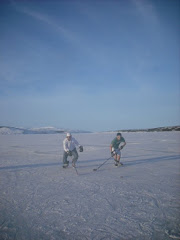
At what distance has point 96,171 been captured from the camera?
244 inches

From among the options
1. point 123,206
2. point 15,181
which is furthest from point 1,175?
point 123,206

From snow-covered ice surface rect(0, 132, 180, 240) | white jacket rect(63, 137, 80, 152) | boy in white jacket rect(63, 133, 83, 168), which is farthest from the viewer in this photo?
white jacket rect(63, 137, 80, 152)

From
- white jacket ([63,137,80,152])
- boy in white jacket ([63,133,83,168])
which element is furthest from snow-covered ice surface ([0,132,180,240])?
white jacket ([63,137,80,152])

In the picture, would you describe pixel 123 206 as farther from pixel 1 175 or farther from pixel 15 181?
pixel 1 175

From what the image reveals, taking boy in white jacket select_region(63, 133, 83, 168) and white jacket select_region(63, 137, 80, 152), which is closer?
boy in white jacket select_region(63, 133, 83, 168)

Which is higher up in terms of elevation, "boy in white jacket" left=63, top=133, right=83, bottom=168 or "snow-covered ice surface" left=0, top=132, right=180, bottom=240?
"boy in white jacket" left=63, top=133, right=83, bottom=168

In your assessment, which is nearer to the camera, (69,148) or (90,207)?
(90,207)

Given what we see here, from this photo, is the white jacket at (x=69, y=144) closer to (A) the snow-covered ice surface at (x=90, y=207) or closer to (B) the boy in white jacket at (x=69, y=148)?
(B) the boy in white jacket at (x=69, y=148)

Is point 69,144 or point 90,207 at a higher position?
point 69,144

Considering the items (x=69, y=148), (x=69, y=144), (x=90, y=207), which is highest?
(x=69, y=144)

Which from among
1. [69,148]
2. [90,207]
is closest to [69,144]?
[69,148]

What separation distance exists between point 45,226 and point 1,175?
12.9 feet

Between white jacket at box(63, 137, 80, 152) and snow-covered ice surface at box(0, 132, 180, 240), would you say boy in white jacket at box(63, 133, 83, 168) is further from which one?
snow-covered ice surface at box(0, 132, 180, 240)

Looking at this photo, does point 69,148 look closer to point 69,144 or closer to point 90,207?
point 69,144
